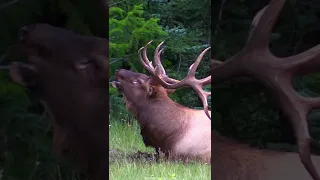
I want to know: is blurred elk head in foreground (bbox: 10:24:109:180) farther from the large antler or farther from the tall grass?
the tall grass

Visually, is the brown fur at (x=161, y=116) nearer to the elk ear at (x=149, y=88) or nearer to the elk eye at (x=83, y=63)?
the elk ear at (x=149, y=88)

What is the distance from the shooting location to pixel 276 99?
1.61 metres

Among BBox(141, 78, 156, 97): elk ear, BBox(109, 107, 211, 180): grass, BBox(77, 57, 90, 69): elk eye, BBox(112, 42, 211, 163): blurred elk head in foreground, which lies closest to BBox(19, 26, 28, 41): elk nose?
BBox(77, 57, 90, 69): elk eye

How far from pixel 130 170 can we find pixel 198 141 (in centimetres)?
62

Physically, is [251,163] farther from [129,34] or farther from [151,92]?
[129,34]

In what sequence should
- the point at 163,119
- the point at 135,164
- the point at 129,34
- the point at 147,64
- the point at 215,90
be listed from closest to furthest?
1. the point at 215,90
2. the point at 135,164
3. the point at 163,119
4. the point at 147,64
5. the point at 129,34

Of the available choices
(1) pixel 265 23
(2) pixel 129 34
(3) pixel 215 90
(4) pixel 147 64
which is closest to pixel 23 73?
(3) pixel 215 90

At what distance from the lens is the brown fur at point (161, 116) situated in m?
4.01

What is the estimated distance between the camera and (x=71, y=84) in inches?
62.4

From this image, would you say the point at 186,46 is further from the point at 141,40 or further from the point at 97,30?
the point at 97,30

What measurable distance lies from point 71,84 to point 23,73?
0.45 feet

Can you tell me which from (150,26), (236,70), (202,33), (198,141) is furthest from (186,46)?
(236,70)

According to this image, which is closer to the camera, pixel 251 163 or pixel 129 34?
pixel 251 163

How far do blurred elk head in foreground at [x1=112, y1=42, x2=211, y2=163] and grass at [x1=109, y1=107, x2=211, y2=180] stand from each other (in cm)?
16
